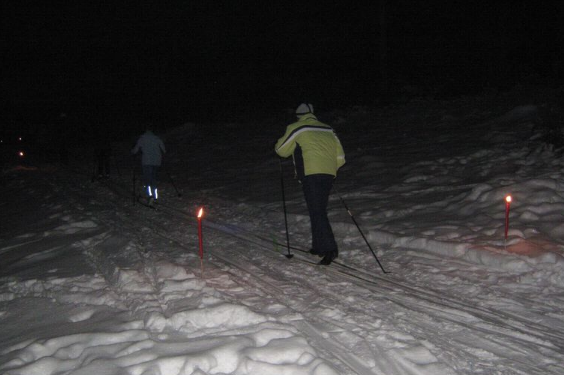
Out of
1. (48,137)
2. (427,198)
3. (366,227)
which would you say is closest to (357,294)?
(366,227)

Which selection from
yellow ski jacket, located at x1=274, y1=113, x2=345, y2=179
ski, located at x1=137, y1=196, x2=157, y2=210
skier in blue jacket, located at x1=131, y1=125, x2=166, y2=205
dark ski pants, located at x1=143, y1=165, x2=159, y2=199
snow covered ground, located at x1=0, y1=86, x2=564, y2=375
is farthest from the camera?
dark ski pants, located at x1=143, y1=165, x2=159, y2=199

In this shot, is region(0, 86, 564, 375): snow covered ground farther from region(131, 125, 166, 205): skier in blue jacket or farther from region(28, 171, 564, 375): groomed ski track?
region(131, 125, 166, 205): skier in blue jacket

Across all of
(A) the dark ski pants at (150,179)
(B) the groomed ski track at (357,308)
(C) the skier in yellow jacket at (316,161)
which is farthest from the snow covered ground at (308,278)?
(A) the dark ski pants at (150,179)

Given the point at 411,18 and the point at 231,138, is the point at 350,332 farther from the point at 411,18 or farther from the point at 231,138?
the point at 411,18

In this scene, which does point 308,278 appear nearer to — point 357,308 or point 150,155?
point 357,308

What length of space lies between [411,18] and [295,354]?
2886cm

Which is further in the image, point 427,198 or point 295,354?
point 427,198

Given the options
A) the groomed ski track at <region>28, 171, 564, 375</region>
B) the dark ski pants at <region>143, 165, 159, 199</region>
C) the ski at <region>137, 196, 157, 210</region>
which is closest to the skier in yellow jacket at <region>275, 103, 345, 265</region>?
the groomed ski track at <region>28, 171, 564, 375</region>

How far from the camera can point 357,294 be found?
201 inches

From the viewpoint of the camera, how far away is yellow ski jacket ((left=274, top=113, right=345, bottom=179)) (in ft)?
20.2

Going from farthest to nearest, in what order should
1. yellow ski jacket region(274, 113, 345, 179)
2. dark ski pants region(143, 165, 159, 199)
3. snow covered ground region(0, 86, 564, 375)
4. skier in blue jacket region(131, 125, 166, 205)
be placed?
dark ski pants region(143, 165, 159, 199)
skier in blue jacket region(131, 125, 166, 205)
yellow ski jacket region(274, 113, 345, 179)
snow covered ground region(0, 86, 564, 375)

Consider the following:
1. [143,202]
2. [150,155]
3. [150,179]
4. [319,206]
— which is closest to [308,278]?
[319,206]

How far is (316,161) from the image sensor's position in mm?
6156

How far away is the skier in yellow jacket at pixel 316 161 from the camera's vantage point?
6.16 meters
